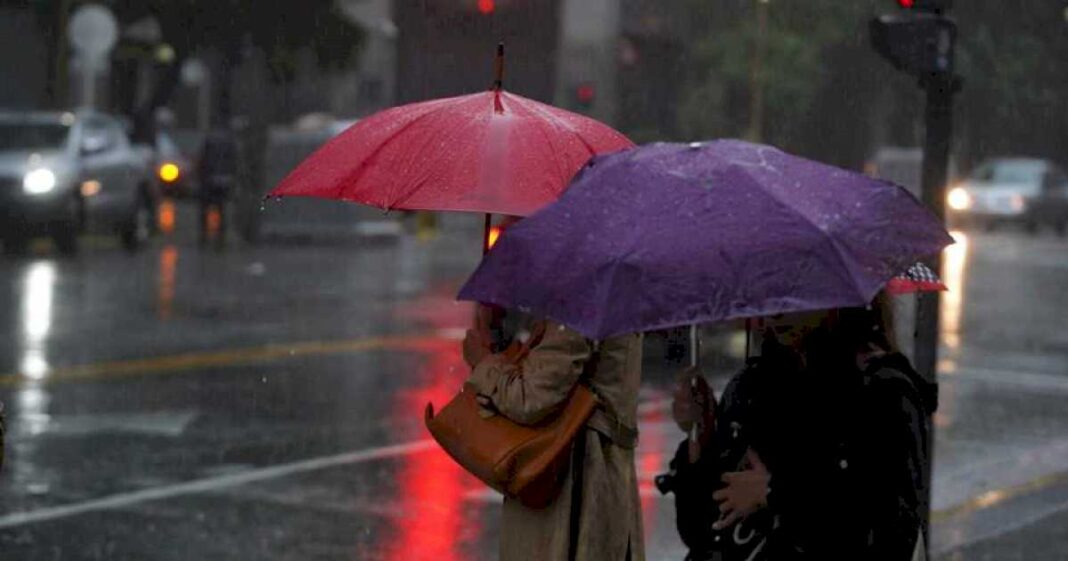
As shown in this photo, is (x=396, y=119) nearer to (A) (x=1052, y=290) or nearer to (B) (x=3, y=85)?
(A) (x=1052, y=290)

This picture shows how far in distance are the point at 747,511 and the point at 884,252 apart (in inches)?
26.8

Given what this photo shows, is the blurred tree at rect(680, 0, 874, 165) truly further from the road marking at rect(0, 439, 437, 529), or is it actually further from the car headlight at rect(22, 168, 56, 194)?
the road marking at rect(0, 439, 437, 529)

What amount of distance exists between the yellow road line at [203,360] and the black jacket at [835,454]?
1003cm

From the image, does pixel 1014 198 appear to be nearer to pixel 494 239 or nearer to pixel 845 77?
pixel 845 77

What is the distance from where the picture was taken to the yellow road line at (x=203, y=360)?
1399 centimetres

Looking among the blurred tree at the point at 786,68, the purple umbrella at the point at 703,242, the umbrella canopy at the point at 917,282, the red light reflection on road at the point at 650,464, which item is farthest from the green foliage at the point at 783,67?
the purple umbrella at the point at 703,242

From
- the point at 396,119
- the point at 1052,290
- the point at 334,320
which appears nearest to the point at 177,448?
the point at 396,119

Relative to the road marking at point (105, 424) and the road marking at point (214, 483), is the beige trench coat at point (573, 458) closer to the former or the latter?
the road marking at point (214, 483)

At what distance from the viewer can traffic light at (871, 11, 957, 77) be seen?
844 centimetres

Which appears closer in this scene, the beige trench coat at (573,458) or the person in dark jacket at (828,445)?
the person in dark jacket at (828,445)

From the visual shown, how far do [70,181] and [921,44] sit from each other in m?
19.1

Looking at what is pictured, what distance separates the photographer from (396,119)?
217 inches

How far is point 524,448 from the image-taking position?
4.84 meters

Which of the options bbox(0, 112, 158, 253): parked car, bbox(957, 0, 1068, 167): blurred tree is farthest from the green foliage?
bbox(0, 112, 158, 253): parked car
